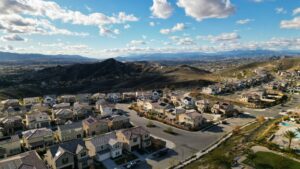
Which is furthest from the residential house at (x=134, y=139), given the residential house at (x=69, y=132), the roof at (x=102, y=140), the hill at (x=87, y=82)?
the hill at (x=87, y=82)

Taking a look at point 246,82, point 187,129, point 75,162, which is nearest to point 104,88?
point 246,82

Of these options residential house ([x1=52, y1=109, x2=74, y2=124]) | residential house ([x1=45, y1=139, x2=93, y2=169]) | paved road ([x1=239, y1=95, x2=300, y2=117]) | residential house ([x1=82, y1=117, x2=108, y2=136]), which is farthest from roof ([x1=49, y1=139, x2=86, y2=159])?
paved road ([x1=239, y1=95, x2=300, y2=117])

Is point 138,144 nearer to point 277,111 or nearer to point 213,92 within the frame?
point 277,111

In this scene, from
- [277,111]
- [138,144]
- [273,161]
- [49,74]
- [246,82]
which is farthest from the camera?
[49,74]

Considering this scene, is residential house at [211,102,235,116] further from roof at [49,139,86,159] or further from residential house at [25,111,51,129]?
residential house at [25,111,51,129]

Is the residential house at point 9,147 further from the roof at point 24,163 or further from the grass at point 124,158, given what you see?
the grass at point 124,158

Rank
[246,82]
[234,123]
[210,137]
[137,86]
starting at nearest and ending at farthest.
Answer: [210,137]
[234,123]
[246,82]
[137,86]
